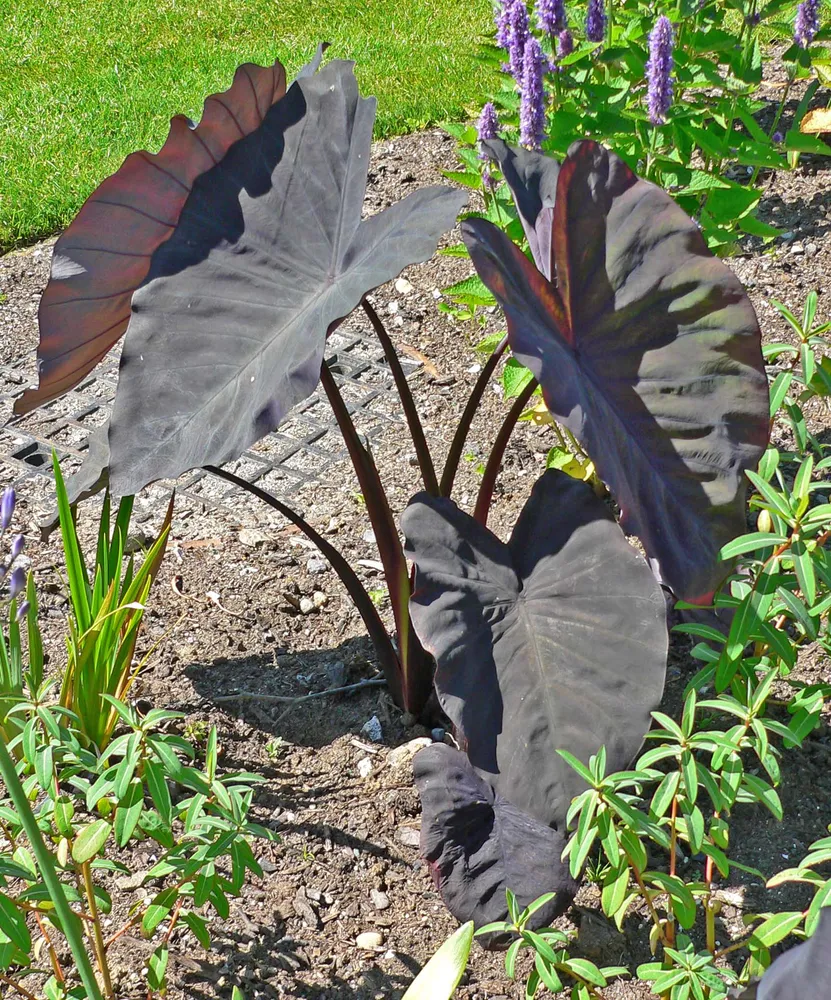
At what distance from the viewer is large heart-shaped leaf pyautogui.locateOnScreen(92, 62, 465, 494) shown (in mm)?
1520

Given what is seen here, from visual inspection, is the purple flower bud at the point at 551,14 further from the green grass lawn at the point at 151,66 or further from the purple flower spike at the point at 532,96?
the green grass lawn at the point at 151,66

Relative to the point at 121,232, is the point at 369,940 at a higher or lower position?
lower

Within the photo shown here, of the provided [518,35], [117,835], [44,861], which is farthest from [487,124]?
[44,861]

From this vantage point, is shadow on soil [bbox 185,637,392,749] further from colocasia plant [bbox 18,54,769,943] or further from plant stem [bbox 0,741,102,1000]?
plant stem [bbox 0,741,102,1000]

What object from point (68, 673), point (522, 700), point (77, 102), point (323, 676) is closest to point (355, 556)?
point (323, 676)

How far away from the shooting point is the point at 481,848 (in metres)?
1.70

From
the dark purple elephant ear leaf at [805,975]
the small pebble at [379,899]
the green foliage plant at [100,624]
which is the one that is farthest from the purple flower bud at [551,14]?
the dark purple elephant ear leaf at [805,975]

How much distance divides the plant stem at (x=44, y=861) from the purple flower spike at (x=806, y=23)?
8.82 ft

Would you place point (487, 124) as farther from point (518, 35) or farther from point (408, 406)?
point (408, 406)

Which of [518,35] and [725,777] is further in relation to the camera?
[518,35]

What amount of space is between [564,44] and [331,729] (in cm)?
165

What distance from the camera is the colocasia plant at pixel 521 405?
1.53m

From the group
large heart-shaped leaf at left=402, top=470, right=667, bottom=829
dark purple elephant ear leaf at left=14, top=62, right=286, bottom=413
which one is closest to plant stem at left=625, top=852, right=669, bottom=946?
large heart-shaped leaf at left=402, top=470, right=667, bottom=829

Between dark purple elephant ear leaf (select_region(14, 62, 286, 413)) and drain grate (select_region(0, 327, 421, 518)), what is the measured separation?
78 centimetres
